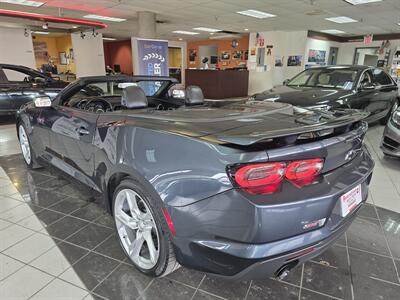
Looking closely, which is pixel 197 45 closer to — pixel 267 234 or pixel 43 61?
pixel 43 61

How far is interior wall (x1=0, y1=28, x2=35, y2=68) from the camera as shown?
11.1m

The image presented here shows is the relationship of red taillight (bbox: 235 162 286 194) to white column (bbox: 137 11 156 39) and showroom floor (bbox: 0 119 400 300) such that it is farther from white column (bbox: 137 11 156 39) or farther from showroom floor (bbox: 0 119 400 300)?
white column (bbox: 137 11 156 39)

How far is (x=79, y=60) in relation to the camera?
494 inches

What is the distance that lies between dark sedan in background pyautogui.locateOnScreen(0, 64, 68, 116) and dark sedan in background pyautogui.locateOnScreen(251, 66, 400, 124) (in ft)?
14.7

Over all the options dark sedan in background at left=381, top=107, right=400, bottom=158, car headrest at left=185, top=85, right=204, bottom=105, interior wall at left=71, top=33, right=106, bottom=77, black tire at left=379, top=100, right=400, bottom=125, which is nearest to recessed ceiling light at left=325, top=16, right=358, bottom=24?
black tire at left=379, top=100, right=400, bottom=125

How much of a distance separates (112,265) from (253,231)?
105cm

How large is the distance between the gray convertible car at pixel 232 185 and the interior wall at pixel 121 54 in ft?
63.9

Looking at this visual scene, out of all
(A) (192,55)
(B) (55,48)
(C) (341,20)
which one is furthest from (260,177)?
(B) (55,48)

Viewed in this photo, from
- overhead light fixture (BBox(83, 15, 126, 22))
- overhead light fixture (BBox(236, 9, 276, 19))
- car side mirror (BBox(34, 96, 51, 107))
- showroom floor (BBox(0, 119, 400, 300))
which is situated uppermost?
overhead light fixture (BBox(236, 9, 276, 19))

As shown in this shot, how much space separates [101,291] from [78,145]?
1.04 meters

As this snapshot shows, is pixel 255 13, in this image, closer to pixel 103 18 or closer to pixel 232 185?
pixel 103 18

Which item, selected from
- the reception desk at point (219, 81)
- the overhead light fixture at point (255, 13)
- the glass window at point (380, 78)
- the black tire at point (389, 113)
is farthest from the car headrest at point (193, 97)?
the reception desk at point (219, 81)

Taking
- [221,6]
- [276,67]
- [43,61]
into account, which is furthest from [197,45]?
[221,6]

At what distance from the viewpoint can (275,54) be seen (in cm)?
1259
